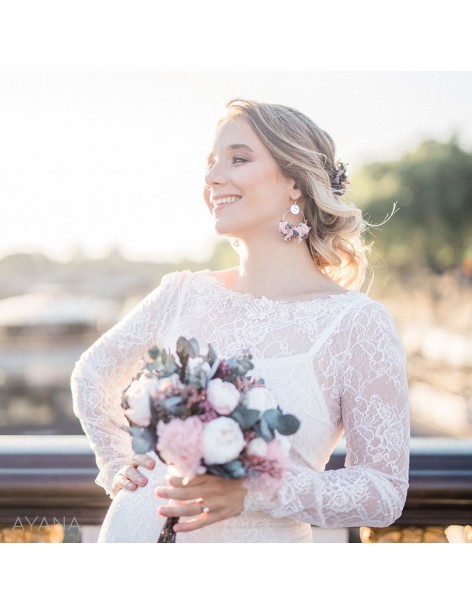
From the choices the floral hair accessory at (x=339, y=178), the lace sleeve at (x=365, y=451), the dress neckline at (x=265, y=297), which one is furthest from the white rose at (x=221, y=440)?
the floral hair accessory at (x=339, y=178)

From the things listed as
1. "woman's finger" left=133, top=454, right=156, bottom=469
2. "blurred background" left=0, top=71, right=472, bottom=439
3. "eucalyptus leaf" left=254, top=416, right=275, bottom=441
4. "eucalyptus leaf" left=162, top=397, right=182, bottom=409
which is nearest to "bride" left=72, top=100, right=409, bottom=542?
"woman's finger" left=133, top=454, right=156, bottom=469

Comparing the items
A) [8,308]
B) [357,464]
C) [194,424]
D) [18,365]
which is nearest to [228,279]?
[357,464]

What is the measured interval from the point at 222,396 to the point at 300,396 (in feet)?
1.96

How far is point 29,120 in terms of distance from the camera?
16516 millimetres

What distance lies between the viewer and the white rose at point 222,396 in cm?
201

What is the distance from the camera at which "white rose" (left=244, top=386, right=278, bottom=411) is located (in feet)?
6.77

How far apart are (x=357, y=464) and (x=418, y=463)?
0.46 meters

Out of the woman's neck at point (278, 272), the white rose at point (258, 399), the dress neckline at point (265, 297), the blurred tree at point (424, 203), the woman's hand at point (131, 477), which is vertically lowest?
the woman's hand at point (131, 477)

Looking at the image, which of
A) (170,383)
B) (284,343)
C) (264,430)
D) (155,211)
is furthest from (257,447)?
(155,211)

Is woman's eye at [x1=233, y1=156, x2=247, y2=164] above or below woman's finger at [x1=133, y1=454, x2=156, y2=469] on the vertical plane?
above

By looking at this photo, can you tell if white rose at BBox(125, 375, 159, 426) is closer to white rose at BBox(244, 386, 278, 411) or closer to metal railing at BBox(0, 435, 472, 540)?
white rose at BBox(244, 386, 278, 411)

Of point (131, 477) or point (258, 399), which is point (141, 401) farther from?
point (131, 477)

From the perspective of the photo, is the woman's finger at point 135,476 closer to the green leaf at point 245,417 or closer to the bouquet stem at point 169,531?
the bouquet stem at point 169,531

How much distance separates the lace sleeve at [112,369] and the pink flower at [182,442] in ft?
2.70
